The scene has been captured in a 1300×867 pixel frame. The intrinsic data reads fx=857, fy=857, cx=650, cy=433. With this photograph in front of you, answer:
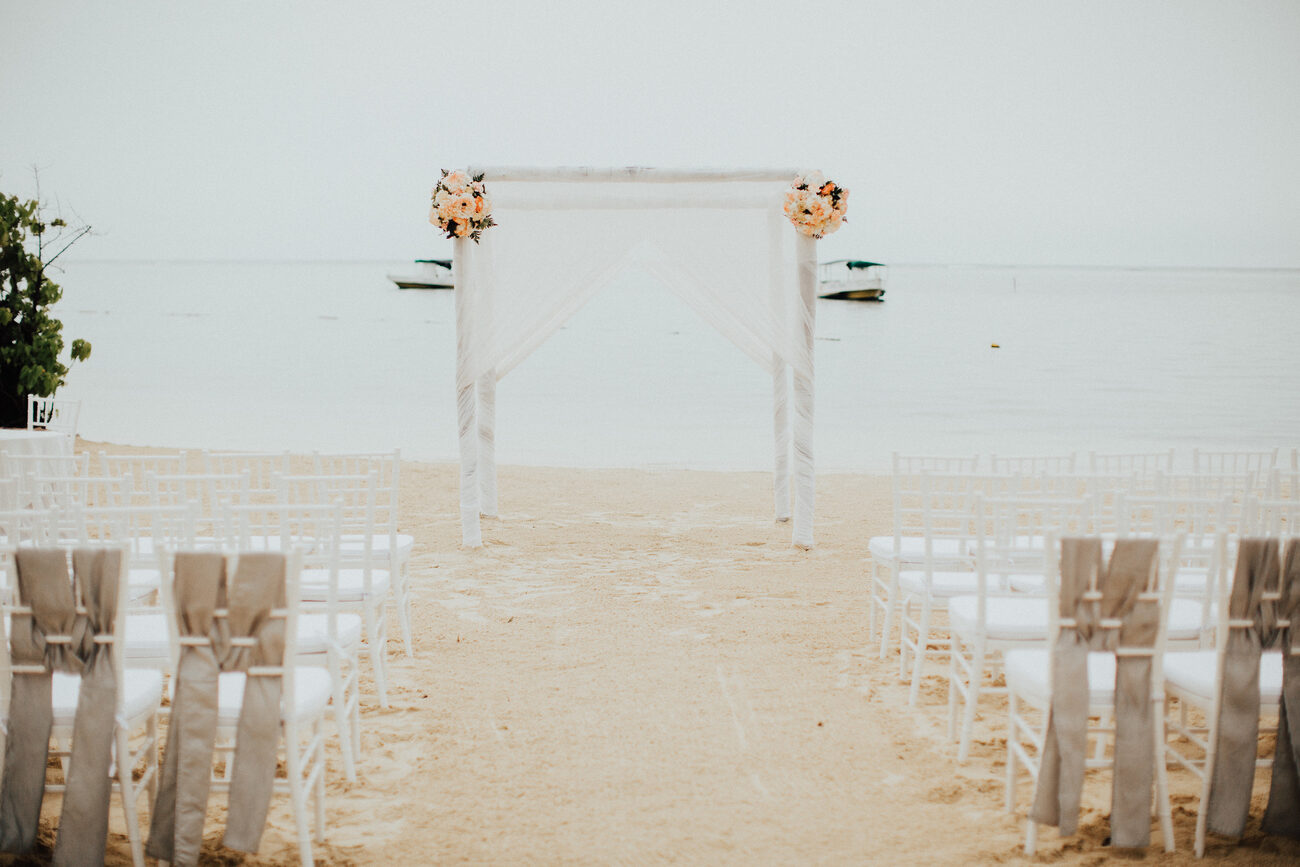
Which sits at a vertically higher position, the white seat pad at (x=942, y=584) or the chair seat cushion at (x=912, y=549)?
the chair seat cushion at (x=912, y=549)

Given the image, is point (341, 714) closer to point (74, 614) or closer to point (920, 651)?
point (74, 614)

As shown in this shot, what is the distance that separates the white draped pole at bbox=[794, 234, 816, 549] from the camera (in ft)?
20.0

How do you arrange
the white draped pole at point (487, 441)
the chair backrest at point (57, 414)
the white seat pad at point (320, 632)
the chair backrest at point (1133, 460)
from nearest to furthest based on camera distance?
1. the white seat pad at point (320, 632)
2. the chair backrest at point (1133, 460)
3. the white draped pole at point (487, 441)
4. the chair backrest at point (57, 414)

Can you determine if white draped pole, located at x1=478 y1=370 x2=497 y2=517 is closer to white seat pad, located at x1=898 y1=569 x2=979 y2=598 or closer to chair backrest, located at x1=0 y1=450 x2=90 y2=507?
chair backrest, located at x1=0 y1=450 x2=90 y2=507

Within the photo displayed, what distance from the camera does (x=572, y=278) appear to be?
6.08 metres

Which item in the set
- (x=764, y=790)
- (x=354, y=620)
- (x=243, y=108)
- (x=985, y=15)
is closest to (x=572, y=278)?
(x=354, y=620)

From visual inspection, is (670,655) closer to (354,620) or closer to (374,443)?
(354,620)

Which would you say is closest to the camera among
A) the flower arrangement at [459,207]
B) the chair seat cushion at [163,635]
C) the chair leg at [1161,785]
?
the chair leg at [1161,785]

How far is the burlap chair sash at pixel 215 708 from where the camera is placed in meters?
2.15

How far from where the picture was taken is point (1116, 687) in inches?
91.7

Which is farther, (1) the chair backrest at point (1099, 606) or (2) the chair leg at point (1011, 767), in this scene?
(2) the chair leg at point (1011, 767)

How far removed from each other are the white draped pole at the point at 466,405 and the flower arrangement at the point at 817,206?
2.27 m

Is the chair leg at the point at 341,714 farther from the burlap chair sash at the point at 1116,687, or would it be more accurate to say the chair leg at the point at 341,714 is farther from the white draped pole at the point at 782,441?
the white draped pole at the point at 782,441

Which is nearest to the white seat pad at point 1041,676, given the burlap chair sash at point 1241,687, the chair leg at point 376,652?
the burlap chair sash at point 1241,687
